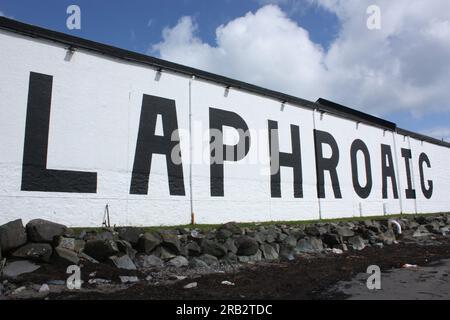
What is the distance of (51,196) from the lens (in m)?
13.1

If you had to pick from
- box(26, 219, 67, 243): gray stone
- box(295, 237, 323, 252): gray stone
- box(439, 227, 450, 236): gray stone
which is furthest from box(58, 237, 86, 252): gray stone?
box(439, 227, 450, 236): gray stone

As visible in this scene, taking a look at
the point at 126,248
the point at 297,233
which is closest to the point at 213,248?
the point at 126,248

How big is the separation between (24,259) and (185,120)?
345 inches

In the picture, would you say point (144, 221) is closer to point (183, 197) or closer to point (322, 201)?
point (183, 197)

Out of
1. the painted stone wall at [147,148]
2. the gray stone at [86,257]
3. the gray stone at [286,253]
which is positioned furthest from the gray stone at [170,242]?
the gray stone at [286,253]

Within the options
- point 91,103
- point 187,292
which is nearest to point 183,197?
point 91,103

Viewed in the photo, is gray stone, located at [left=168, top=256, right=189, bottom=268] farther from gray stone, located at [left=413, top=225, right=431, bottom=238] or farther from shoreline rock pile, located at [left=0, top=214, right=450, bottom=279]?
gray stone, located at [left=413, top=225, right=431, bottom=238]

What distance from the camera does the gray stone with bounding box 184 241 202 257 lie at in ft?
39.9

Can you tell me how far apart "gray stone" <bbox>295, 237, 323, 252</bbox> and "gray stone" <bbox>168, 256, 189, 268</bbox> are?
15.9ft

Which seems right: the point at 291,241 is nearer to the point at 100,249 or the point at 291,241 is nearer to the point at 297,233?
the point at 297,233

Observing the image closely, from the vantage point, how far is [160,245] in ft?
38.5

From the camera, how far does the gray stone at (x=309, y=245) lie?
48.7 ft
